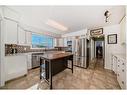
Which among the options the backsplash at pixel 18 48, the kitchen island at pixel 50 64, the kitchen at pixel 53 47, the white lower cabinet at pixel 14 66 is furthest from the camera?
the backsplash at pixel 18 48

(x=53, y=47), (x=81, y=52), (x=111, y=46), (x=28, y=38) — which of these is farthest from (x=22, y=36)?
(x=111, y=46)

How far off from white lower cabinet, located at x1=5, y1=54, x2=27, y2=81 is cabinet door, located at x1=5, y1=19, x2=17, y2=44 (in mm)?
523

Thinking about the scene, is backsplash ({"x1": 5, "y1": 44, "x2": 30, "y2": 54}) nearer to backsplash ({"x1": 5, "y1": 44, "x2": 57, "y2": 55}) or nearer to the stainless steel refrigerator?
backsplash ({"x1": 5, "y1": 44, "x2": 57, "y2": 55})

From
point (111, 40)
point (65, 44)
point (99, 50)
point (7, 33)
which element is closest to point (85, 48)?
point (111, 40)

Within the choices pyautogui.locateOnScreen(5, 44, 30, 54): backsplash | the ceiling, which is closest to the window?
pyautogui.locateOnScreen(5, 44, 30, 54): backsplash

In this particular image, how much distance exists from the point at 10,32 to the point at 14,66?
1127 millimetres

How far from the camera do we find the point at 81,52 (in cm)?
446

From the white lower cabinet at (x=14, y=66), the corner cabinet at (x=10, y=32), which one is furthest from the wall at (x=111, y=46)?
the corner cabinet at (x=10, y=32)

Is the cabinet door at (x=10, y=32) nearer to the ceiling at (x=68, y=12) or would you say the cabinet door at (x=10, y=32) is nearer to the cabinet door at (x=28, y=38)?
the ceiling at (x=68, y=12)

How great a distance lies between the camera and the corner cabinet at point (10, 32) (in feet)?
8.39

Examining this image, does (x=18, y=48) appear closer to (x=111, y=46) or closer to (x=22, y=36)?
(x=22, y=36)

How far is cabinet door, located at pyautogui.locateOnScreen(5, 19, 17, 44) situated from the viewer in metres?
2.56

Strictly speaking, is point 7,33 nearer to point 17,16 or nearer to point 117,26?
point 17,16
